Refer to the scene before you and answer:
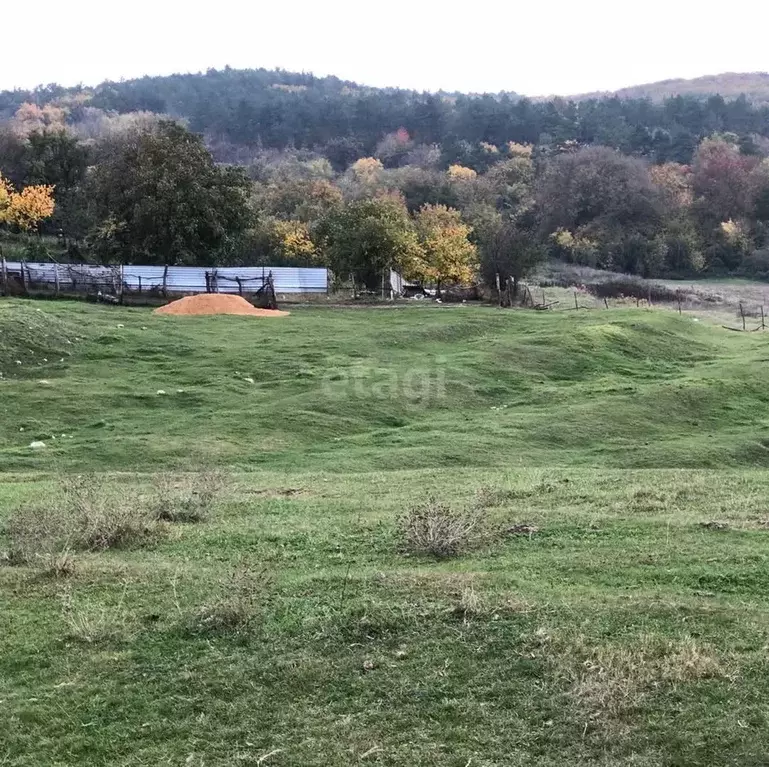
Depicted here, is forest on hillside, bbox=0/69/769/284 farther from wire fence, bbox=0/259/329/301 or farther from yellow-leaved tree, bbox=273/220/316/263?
wire fence, bbox=0/259/329/301

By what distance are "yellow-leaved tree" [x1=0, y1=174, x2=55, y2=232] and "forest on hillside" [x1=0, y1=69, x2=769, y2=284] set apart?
0.14 m

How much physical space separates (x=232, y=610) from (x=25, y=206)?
192 ft

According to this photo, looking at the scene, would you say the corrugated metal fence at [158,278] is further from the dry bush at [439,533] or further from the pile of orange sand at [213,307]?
the dry bush at [439,533]

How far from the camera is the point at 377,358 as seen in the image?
2881 centimetres

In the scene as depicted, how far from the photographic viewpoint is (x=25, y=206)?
57.2m

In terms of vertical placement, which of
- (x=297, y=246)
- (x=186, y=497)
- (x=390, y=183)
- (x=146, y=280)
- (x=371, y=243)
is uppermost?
(x=390, y=183)

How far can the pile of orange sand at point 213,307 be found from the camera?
38.2m

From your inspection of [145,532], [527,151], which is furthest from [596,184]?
[145,532]

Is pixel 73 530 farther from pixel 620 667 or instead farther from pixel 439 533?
pixel 620 667

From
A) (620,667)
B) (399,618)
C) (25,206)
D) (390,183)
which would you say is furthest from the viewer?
(390,183)

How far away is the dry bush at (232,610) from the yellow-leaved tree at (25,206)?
2243 inches

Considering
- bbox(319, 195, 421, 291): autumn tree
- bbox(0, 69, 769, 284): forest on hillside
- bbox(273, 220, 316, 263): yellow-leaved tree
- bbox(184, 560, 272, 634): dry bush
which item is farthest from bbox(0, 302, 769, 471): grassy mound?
bbox(273, 220, 316, 263): yellow-leaved tree

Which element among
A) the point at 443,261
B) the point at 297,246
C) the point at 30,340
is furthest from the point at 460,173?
the point at 30,340

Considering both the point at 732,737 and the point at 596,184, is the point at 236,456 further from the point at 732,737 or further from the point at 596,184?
the point at 596,184
